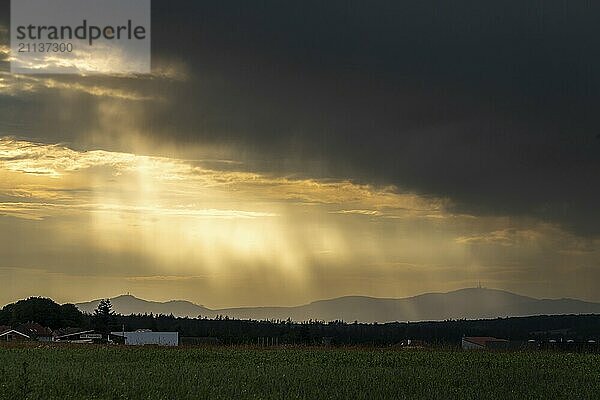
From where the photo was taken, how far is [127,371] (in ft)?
104

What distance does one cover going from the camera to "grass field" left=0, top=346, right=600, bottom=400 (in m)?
25.6

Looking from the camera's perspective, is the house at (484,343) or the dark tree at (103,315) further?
the dark tree at (103,315)

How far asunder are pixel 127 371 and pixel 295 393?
8956 mm

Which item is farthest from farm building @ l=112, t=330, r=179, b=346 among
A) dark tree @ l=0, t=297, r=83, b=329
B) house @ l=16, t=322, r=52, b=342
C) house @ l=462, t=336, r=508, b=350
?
dark tree @ l=0, t=297, r=83, b=329

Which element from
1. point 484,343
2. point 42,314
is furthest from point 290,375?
point 42,314

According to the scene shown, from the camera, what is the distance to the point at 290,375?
101 ft

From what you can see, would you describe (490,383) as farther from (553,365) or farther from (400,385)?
(553,365)

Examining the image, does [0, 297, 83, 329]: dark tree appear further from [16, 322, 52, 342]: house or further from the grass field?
the grass field

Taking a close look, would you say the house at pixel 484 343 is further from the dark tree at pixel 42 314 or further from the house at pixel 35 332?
the dark tree at pixel 42 314

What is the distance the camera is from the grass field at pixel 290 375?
25.6 m

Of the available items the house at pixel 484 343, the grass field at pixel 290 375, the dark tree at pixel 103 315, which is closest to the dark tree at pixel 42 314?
the dark tree at pixel 103 315

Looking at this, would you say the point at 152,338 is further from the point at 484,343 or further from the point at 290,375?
the point at 290,375

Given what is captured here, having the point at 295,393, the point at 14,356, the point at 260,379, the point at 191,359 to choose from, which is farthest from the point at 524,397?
the point at 14,356

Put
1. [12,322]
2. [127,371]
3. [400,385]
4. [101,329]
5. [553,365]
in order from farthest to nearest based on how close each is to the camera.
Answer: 1. [12,322]
2. [101,329]
3. [553,365]
4. [127,371]
5. [400,385]
